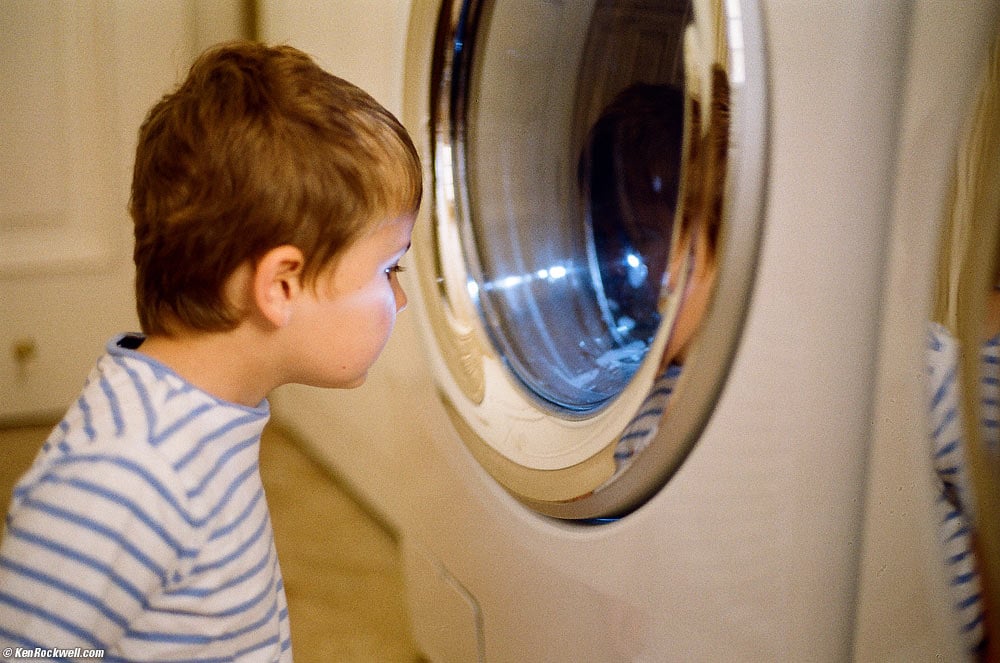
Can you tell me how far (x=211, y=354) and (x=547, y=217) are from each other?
350 millimetres

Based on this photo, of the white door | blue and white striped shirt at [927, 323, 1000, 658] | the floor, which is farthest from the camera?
the white door

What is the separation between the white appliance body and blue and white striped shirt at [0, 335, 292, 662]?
0.25 m

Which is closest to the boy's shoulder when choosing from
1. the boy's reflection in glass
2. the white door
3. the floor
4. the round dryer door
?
the round dryer door

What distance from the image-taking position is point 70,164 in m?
1.78

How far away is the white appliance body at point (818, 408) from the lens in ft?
1.37

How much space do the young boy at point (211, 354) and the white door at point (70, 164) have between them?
4.22 ft

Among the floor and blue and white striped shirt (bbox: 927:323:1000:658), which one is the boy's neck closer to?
blue and white striped shirt (bbox: 927:323:1000:658)

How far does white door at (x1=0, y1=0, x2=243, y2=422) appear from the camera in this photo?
1.73m

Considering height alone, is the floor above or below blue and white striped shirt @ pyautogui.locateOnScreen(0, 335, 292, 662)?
below

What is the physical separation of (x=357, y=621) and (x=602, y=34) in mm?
822

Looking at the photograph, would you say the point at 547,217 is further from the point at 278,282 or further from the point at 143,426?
the point at 143,426

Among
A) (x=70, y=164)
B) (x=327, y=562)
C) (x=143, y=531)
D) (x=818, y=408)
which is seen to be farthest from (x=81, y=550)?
(x=70, y=164)

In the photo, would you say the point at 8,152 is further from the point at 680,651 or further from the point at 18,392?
the point at 680,651

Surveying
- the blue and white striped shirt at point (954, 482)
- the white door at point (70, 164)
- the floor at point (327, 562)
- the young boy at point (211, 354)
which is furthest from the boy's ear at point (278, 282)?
the white door at point (70, 164)
